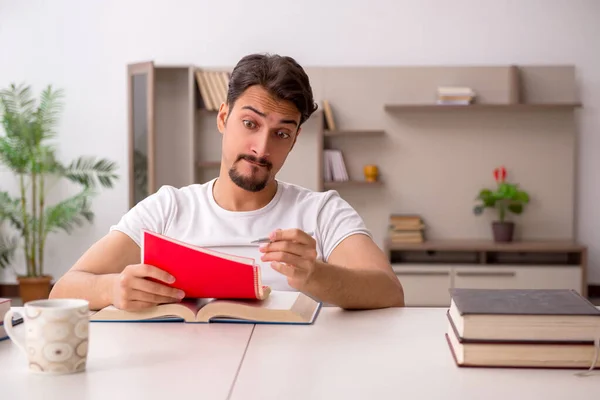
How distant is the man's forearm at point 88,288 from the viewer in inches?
70.6

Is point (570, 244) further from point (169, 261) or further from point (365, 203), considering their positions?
point (169, 261)

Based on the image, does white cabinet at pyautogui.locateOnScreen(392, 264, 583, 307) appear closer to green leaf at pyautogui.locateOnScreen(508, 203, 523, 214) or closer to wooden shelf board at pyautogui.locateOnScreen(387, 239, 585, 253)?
wooden shelf board at pyautogui.locateOnScreen(387, 239, 585, 253)

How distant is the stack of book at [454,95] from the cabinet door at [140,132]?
6.87ft

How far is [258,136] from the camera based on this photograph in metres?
2.13

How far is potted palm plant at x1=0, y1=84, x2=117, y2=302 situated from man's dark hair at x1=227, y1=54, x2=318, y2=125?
12.1ft

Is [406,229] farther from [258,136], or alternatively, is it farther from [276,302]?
[276,302]

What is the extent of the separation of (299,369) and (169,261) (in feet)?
1.47

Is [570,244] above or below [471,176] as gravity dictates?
below

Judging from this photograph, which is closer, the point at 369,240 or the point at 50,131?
the point at 369,240

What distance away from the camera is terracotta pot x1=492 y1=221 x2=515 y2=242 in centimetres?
537

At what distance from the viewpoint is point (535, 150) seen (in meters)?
5.54

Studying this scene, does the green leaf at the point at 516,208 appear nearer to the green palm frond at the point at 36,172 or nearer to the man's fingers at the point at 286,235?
the green palm frond at the point at 36,172

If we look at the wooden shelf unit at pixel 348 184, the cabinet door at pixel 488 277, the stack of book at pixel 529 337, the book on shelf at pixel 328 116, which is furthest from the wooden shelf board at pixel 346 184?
the stack of book at pixel 529 337

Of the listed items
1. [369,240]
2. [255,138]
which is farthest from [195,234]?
[369,240]
